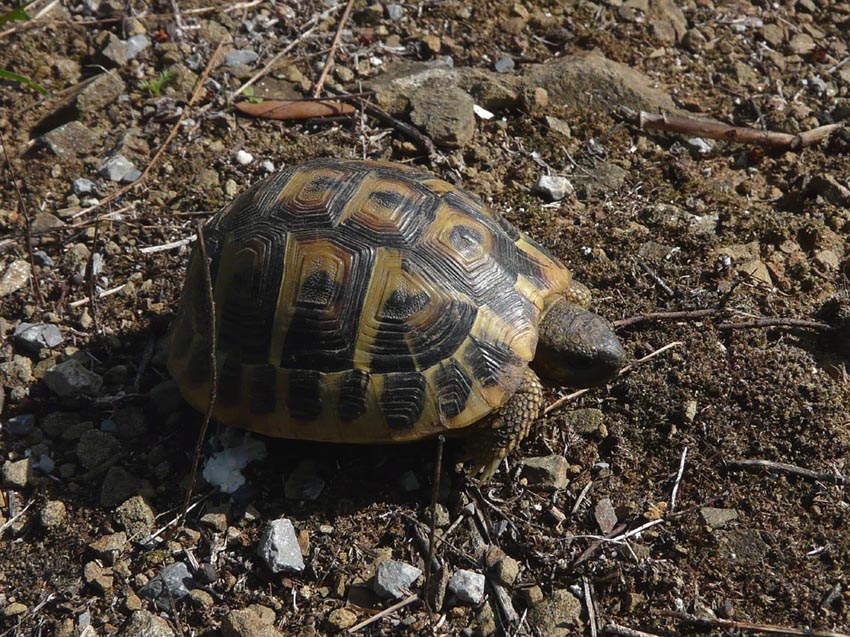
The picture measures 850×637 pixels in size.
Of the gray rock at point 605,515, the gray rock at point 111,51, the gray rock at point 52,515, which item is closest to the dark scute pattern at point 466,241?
the gray rock at point 605,515

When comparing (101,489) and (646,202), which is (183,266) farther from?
(646,202)

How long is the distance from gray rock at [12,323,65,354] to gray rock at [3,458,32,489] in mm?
632

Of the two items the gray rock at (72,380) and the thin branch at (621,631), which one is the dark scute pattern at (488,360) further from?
the gray rock at (72,380)

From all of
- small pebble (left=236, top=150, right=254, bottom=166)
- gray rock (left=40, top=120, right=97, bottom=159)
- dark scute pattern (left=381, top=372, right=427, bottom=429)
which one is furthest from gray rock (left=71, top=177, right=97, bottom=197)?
dark scute pattern (left=381, top=372, right=427, bottom=429)

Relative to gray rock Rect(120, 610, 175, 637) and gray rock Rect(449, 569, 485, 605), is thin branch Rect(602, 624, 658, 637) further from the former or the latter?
gray rock Rect(120, 610, 175, 637)

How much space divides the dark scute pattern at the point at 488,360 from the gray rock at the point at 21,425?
6.41 ft

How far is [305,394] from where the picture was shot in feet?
9.91

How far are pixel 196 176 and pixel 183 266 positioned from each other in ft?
2.10

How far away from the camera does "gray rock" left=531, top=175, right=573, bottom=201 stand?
435 cm

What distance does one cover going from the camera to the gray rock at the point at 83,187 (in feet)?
14.2

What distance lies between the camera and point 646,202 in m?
4.34

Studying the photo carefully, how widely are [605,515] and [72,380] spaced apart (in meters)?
2.37

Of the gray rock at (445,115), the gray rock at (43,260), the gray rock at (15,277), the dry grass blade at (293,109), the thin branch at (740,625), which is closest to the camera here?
the thin branch at (740,625)

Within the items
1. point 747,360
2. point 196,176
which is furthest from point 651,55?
point 196,176
